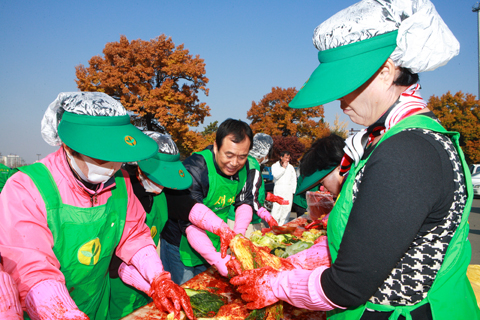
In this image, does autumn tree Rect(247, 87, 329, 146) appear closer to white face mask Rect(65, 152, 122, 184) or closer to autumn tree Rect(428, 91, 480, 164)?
autumn tree Rect(428, 91, 480, 164)

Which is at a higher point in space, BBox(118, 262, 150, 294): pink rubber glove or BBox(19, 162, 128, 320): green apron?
BBox(19, 162, 128, 320): green apron

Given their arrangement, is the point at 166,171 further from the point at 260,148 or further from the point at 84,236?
the point at 260,148

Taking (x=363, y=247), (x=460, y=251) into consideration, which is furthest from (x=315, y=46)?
(x=460, y=251)

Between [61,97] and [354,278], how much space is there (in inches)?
69.8

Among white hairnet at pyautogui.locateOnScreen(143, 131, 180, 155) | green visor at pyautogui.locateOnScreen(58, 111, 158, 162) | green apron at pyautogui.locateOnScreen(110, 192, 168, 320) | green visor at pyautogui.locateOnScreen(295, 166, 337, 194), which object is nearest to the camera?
green visor at pyautogui.locateOnScreen(58, 111, 158, 162)

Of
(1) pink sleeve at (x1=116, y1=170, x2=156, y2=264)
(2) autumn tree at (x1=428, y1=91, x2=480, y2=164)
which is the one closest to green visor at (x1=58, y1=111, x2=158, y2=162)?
(1) pink sleeve at (x1=116, y1=170, x2=156, y2=264)

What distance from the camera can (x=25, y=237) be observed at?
1.34 metres

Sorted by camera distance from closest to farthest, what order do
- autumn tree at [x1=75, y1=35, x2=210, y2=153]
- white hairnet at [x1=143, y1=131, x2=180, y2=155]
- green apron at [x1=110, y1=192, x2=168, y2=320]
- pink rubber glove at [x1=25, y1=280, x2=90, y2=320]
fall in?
pink rubber glove at [x1=25, y1=280, x2=90, y2=320]
green apron at [x1=110, y1=192, x2=168, y2=320]
white hairnet at [x1=143, y1=131, x2=180, y2=155]
autumn tree at [x1=75, y1=35, x2=210, y2=153]

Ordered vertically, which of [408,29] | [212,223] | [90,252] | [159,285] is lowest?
[159,285]

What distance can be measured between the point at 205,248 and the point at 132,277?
68cm

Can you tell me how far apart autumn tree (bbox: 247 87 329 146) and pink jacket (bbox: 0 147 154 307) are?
2058 centimetres

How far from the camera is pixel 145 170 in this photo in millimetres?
2410

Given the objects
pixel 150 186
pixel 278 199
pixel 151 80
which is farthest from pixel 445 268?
pixel 151 80

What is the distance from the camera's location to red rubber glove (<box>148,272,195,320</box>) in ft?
5.38
